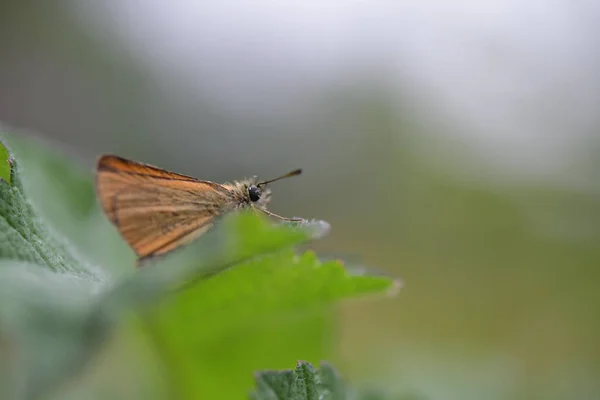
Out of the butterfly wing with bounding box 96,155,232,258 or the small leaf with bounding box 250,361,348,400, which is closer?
the small leaf with bounding box 250,361,348,400

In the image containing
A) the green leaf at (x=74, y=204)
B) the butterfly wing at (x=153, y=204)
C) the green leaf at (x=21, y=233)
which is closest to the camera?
the green leaf at (x=21, y=233)

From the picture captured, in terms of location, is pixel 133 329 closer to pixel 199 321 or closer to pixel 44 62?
pixel 199 321

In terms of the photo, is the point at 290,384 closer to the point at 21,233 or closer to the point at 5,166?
the point at 21,233

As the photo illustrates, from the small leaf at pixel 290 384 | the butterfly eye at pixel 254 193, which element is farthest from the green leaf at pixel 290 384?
the butterfly eye at pixel 254 193

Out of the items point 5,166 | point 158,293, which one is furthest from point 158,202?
point 158,293

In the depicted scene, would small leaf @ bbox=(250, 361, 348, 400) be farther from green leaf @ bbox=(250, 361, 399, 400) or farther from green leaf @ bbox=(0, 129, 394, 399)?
green leaf @ bbox=(0, 129, 394, 399)

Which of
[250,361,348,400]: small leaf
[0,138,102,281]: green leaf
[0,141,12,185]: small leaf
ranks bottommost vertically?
[250,361,348,400]: small leaf

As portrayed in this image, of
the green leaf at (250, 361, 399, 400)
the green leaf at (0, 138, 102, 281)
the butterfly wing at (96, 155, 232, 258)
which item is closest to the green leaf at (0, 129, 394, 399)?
the green leaf at (0, 138, 102, 281)

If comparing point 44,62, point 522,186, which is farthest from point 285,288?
point 44,62

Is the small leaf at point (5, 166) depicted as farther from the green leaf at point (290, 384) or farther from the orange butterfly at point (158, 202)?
the green leaf at point (290, 384)
